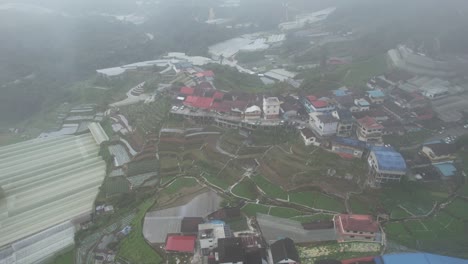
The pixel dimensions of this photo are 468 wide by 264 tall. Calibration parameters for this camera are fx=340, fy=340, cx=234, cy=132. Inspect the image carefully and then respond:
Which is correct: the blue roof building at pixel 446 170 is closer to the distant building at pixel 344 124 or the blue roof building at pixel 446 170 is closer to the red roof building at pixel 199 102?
the distant building at pixel 344 124

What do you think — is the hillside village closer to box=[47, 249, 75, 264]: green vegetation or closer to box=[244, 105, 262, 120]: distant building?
box=[244, 105, 262, 120]: distant building

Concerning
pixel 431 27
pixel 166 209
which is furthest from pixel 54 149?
pixel 431 27

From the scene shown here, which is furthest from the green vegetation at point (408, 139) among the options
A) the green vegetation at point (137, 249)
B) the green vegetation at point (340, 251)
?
the green vegetation at point (137, 249)

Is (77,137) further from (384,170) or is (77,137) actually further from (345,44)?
(345,44)

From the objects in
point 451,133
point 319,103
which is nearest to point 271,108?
point 319,103

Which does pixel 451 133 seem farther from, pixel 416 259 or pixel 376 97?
pixel 416 259
